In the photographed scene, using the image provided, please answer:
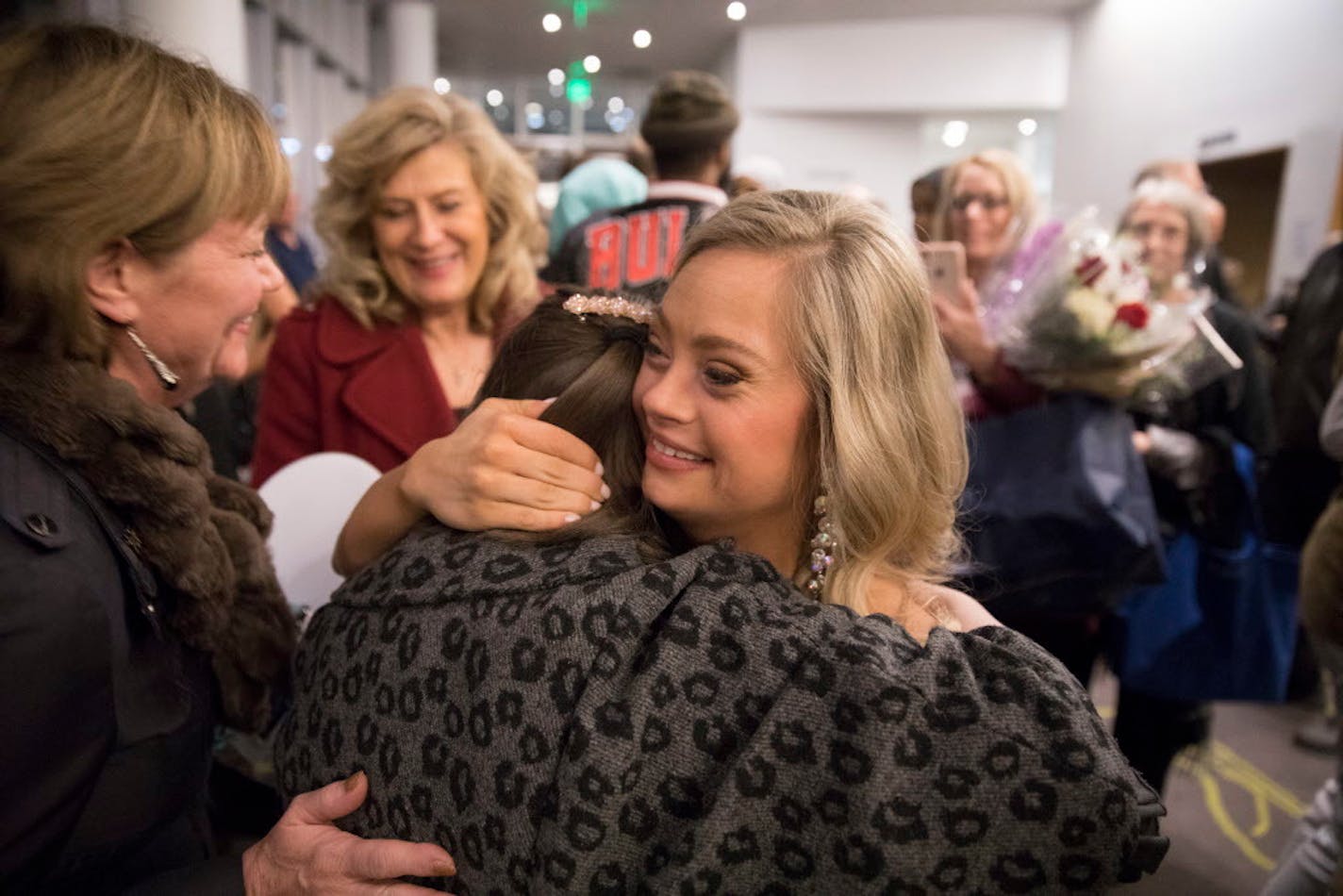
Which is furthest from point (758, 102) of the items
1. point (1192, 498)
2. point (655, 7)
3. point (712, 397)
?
point (712, 397)

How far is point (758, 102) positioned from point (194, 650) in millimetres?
11190

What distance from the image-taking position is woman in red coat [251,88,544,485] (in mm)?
2010

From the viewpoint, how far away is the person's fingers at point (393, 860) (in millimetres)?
897

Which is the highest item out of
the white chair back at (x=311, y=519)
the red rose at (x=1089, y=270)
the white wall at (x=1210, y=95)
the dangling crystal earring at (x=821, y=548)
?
the white wall at (x=1210, y=95)

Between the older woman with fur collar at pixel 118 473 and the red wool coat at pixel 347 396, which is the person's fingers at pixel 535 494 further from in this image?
the red wool coat at pixel 347 396

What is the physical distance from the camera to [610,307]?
125 cm

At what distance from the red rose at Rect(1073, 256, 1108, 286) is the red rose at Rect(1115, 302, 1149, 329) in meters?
0.09

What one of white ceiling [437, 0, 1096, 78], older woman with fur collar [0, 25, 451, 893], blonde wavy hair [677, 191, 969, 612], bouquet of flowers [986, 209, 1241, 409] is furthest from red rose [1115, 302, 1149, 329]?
white ceiling [437, 0, 1096, 78]

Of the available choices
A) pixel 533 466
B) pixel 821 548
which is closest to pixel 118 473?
pixel 533 466

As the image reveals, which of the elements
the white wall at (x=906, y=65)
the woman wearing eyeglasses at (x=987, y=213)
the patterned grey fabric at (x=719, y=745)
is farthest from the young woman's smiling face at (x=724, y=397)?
the white wall at (x=906, y=65)

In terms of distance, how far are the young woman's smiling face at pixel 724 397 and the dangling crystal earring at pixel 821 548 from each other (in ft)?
0.14

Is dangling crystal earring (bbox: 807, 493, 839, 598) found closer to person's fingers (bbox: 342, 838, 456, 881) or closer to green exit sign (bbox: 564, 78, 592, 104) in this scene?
person's fingers (bbox: 342, 838, 456, 881)

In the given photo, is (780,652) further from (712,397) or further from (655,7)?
(655,7)

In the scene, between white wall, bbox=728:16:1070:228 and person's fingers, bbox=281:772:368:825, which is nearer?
person's fingers, bbox=281:772:368:825
